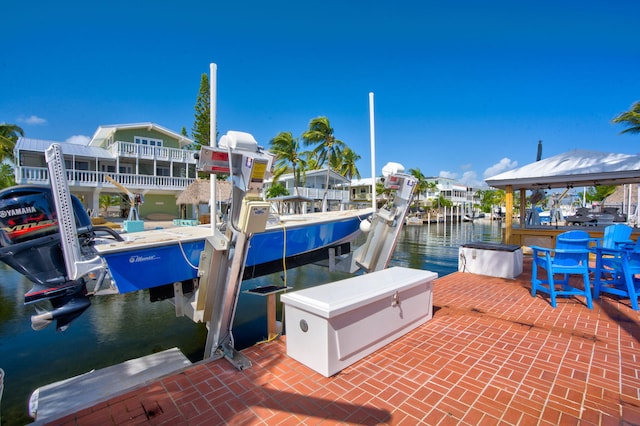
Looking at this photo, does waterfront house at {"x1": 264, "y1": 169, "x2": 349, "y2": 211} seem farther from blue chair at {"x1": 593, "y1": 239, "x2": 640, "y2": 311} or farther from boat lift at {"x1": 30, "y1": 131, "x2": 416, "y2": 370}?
boat lift at {"x1": 30, "y1": 131, "x2": 416, "y2": 370}

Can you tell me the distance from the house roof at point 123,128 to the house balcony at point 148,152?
4.64ft

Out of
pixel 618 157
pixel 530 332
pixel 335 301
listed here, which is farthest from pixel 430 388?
pixel 618 157

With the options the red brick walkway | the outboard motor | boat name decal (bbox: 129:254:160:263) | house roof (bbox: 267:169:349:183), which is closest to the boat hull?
boat name decal (bbox: 129:254:160:263)

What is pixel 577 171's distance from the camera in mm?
8242

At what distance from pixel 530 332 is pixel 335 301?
2.48 metres

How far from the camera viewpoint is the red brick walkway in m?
2.20

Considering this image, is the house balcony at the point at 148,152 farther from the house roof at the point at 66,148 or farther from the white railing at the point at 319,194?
the white railing at the point at 319,194

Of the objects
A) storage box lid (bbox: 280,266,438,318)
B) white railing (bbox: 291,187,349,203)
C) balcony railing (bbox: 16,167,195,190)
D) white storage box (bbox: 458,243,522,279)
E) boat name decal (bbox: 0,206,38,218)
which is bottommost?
white storage box (bbox: 458,243,522,279)

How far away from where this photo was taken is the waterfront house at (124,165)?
1691 cm

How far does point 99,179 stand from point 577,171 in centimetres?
2114

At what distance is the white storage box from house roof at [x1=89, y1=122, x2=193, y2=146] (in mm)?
20770

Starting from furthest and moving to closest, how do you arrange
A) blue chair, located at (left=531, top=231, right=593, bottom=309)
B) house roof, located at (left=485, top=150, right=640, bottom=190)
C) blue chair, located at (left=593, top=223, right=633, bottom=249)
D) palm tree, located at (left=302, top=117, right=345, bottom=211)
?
palm tree, located at (left=302, top=117, right=345, bottom=211) < house roof, located at (left=485, top=150, right=640, bottom=190) < blue chair, located at (left=593, top=223, right=633, bottom=249) < blue chair, located at (left=531, top=231, right=593, bottom=309)

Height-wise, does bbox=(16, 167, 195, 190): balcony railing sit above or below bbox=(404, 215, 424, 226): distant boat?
above

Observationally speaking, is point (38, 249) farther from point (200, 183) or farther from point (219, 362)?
point (200, 183)
